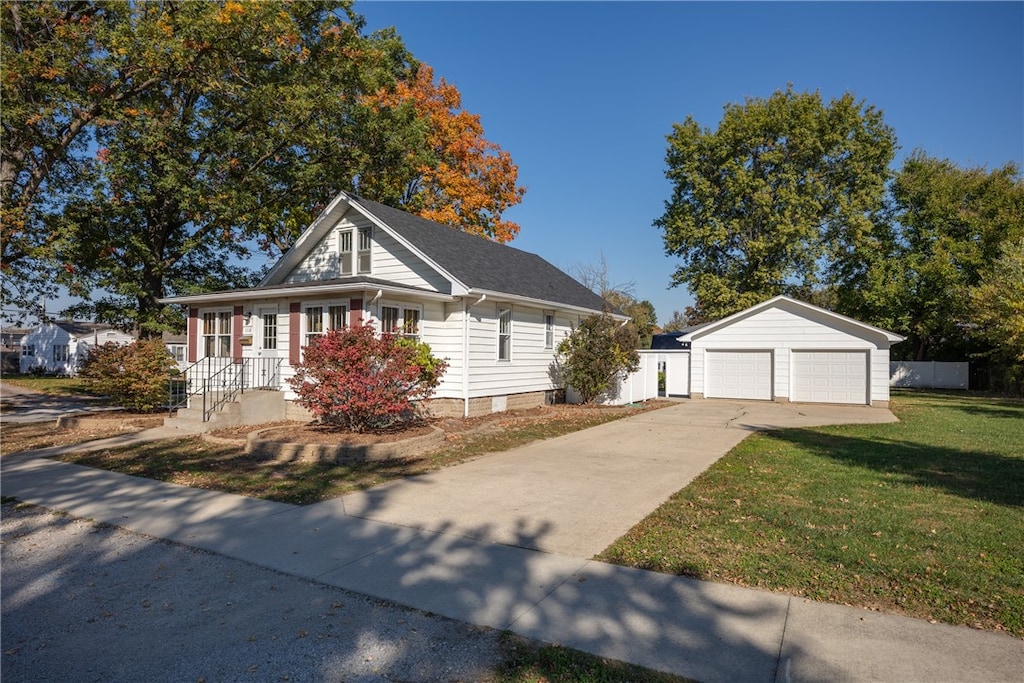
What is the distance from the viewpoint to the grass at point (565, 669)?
3.17 metres

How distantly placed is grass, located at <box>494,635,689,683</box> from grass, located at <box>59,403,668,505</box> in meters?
4.37

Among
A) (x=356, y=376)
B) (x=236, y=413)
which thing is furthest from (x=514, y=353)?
(x=236, y=413)

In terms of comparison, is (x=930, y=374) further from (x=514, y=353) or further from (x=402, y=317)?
(x=402, y=317)

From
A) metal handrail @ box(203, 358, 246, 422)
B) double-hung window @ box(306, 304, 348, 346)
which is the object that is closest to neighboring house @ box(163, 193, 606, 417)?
double-hung window @ box(306, 304, 348, 346)

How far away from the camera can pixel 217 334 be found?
1554 cm

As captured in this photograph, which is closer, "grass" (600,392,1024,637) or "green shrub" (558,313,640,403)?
"grass" (600,392,1024,637)

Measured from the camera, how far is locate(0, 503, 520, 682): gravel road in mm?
3326

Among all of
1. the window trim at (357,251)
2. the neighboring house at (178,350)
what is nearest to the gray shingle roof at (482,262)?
the window trim at (357,251)

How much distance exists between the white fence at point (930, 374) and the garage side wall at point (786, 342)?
14.7 m

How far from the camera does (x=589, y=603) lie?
13.5 feet

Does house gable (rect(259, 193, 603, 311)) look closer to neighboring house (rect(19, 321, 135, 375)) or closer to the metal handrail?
the metal handrail

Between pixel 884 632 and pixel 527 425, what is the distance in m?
10.3

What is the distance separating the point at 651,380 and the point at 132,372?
53.7 ft

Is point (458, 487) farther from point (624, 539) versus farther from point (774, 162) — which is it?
point (774, 162)
